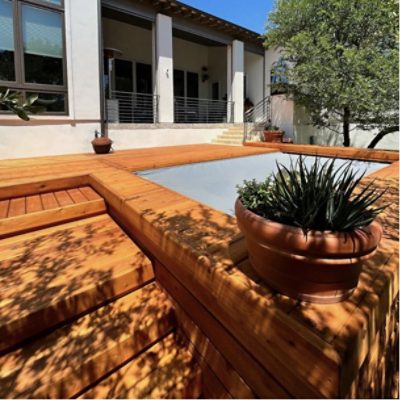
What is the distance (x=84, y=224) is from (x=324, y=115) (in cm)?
829

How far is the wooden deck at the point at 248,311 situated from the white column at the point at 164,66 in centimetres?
665

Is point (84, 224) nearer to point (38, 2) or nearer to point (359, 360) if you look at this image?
point (359, 360)

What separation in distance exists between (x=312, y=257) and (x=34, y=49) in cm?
732

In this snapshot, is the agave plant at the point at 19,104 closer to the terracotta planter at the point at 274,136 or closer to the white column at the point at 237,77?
the terracotta planter at the point at 274,136

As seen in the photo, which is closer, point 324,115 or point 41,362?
point 41,362

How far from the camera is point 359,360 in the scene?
3.52 ft

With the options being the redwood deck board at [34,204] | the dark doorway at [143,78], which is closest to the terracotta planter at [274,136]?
the dark doorway at [143,78]

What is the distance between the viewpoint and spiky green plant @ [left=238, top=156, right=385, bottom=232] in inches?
46.7

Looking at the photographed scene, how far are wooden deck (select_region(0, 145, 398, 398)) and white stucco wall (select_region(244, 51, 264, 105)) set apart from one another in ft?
36.3

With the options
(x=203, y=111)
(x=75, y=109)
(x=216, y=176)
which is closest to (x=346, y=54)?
(x=216, y=176)

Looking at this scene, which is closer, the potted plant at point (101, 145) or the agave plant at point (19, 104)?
the agave plant at point (19, 104)

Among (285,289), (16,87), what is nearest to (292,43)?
(16,87)

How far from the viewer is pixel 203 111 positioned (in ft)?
38.5

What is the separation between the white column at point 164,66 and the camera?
8.48 metres
